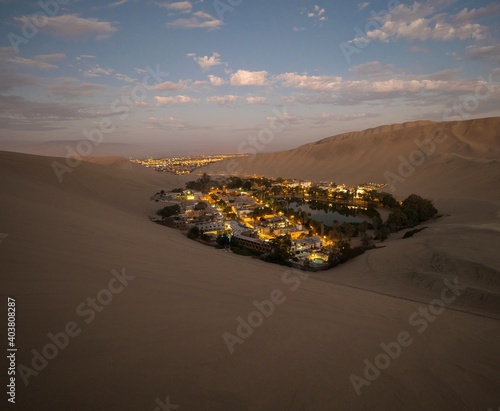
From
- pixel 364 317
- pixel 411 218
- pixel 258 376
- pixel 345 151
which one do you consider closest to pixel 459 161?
pixel 411 218

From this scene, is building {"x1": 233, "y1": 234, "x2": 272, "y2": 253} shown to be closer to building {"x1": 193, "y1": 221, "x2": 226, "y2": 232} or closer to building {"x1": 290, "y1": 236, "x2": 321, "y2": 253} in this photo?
building {"x1": 290, "y1": 236, "x2": 321, "y2": 253}

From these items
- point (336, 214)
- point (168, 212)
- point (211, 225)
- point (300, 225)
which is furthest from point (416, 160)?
point (168, 212)

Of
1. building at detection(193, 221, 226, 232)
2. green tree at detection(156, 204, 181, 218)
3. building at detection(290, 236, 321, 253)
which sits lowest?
building at detection(290, 236, 321, 253)

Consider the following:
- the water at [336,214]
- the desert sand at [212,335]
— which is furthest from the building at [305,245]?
the desert sand at [212,335]

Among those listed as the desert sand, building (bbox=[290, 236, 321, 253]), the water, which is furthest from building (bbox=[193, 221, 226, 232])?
the desert sand

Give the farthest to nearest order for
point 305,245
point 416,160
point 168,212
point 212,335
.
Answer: point 416,160 → point 168,212 → point 305,245 → point 212,335

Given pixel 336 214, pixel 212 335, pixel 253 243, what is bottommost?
pixel 336 214

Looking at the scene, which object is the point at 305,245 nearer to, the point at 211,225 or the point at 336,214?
the point at 211,225

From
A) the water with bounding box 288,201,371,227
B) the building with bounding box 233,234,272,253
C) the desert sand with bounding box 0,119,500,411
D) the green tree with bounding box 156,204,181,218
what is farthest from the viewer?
the water with bounding box 288,201,371,227

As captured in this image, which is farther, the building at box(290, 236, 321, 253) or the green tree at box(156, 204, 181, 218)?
the green tree at box(156, 204, 181, 218)

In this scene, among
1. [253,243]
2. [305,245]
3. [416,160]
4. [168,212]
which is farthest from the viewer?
[416,160]

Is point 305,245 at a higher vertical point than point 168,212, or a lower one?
lower

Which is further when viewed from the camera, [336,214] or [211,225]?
[336,214]
